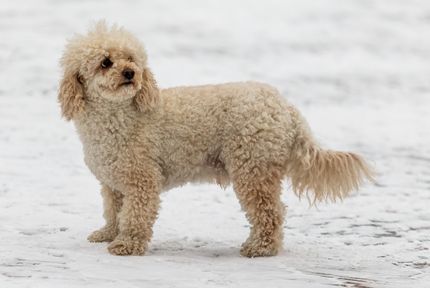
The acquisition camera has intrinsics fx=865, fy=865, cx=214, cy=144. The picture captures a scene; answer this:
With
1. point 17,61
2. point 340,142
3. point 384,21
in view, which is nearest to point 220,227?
point 340,142

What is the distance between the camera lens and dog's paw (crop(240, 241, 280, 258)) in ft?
21.1

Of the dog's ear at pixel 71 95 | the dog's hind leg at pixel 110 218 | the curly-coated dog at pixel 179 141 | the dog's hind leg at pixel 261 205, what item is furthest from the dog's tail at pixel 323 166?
the dog's ear at pixel 71 95

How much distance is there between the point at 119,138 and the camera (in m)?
6.39

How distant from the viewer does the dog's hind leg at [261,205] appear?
6336 millimetres

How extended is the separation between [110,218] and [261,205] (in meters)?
1.27

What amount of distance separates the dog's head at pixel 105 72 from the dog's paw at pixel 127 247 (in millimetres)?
983

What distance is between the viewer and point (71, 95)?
6.34 m

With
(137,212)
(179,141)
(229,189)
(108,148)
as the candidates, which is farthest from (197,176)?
(229,189)

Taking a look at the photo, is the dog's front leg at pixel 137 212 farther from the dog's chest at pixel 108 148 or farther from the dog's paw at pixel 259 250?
the dog's paw at pixel 259 250

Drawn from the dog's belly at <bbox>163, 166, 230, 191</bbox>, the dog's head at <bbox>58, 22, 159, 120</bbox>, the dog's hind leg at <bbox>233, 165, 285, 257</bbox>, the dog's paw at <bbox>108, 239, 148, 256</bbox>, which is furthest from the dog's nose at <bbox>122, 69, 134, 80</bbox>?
the dog's paw at <bbox>108, 239, 148, 256</bbox>

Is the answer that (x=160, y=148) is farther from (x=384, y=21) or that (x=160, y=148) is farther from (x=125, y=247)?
(x=384, y=21)

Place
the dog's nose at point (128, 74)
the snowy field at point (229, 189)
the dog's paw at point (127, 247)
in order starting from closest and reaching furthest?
1. the snowy field at point (229, 189)
2. the dog's nose at point (128, 74)
3. the dog's paw at point (127, 247)

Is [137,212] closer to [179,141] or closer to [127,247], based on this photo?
[127,247]

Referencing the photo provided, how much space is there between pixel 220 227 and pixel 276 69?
944cm
